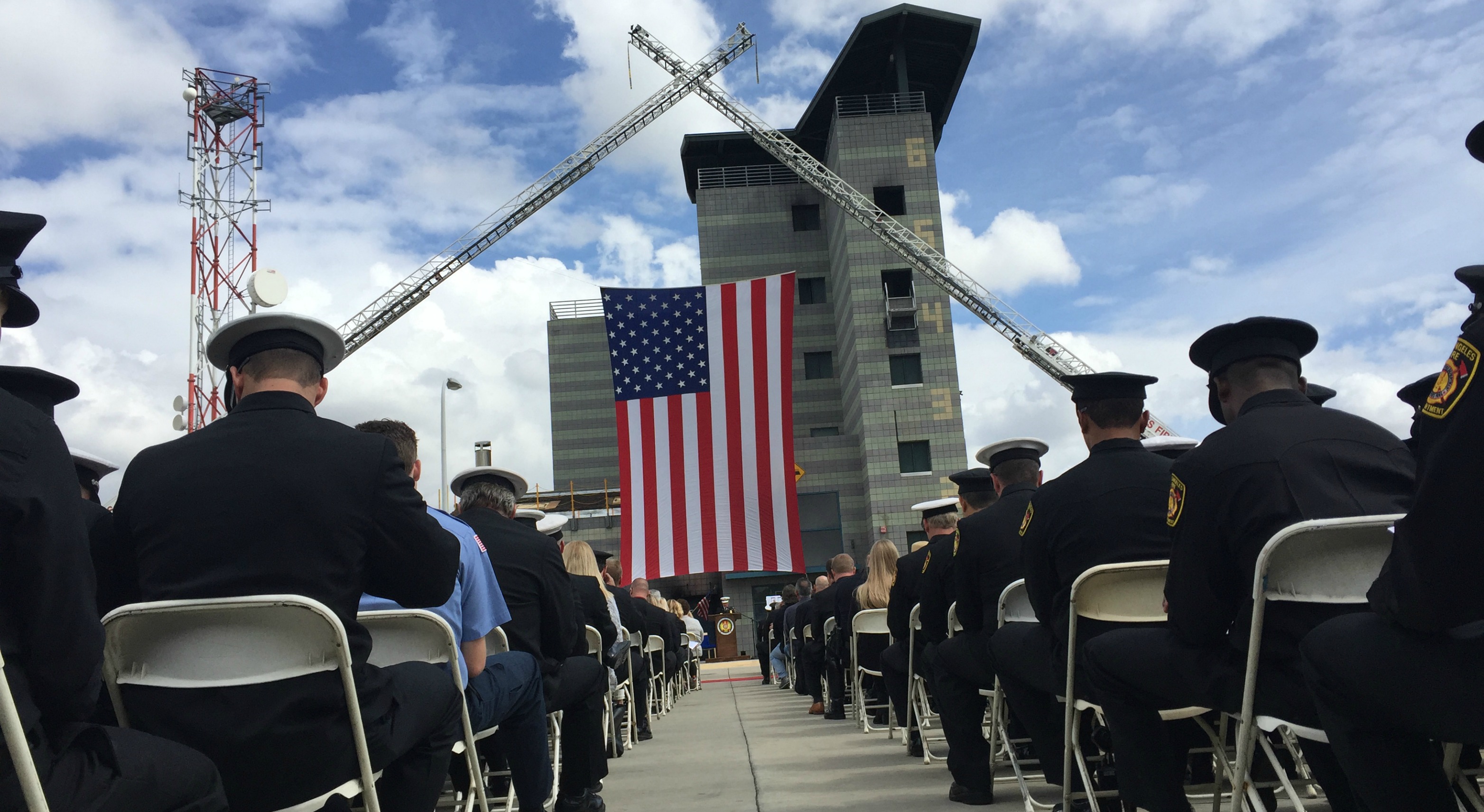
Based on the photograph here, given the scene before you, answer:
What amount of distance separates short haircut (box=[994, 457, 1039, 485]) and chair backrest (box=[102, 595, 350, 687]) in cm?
371

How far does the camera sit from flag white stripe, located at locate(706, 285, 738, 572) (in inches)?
611

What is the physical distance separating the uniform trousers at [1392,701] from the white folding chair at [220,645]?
2.09 meters

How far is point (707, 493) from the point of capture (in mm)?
15609

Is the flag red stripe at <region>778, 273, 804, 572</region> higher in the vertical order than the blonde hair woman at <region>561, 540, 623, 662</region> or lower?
higher

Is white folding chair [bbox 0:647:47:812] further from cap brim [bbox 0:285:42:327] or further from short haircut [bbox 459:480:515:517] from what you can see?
short haircut [bbox 459:480:515:517]

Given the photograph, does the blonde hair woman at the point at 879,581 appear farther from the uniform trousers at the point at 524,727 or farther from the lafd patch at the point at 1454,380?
the lafd patch at the point at 1454,380

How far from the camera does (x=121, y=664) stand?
228 centimetres

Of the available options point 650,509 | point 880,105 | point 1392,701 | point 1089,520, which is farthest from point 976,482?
point 880,105

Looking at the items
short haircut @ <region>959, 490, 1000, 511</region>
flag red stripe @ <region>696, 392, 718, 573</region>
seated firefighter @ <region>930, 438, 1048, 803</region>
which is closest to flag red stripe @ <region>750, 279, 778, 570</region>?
flag red stripe @ <region>696, 392, 718, 573</region>

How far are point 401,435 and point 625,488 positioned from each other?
12054mm

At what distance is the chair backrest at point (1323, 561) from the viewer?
7.50 ft

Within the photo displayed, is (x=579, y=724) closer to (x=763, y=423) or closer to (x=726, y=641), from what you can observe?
(x=763, y=423)

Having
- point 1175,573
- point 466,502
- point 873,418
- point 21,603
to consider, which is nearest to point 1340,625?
point 1175,573

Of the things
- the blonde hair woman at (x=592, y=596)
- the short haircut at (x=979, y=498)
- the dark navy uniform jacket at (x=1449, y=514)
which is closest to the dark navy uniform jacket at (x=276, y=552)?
the dark navy uniform jacket at (x=1449, y=514)
